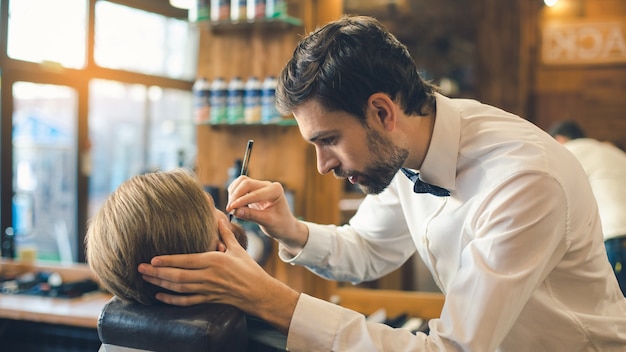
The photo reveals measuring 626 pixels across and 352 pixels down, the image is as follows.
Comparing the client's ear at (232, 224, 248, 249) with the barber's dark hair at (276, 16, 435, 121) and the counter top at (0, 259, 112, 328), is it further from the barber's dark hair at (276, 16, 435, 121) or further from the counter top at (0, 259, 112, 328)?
the counter top at (0, 259, 112, 328)

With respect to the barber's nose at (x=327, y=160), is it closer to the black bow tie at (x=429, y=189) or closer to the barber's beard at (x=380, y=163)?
the barber's beard at (x=380, y=163)

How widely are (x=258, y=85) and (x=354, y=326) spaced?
7.49ft

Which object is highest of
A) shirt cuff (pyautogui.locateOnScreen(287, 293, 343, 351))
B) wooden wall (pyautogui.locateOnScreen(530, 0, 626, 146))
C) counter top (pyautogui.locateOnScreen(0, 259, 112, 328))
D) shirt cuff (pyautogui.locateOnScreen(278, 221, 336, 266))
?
wooden wall (pyautogui.locateOnScreen(530, 0, 626, 146))

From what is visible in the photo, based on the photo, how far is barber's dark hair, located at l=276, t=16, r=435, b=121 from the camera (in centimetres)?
151

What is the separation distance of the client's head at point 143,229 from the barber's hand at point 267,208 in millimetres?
173

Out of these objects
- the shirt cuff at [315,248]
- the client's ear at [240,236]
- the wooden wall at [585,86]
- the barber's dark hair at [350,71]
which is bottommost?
the shirt cuff at [315,248]

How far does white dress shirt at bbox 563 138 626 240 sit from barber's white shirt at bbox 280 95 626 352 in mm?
1548

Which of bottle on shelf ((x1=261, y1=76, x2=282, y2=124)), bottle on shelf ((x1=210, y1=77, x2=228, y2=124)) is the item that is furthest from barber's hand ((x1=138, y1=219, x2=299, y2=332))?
bottle on shelf ((x1=210, y1=77, x2=228, y2=124))

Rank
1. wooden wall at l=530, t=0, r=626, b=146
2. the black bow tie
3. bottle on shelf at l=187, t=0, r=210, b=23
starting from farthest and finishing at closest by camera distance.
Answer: wooden wall at l=530, t=0, r=626, b=146 < bottle on shelf at l=187, t=0, r=210, b=23 < the black bow tie

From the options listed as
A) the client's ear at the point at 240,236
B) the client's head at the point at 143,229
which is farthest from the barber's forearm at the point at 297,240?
the client's head at the point at 143,229

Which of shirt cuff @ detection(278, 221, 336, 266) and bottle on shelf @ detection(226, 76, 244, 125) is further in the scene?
bottle on shelf @ detection(226, 76, 244, 125)

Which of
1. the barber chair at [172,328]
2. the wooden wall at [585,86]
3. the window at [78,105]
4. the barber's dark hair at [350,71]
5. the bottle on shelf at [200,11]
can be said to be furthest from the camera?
the wooden wall at [585,86]

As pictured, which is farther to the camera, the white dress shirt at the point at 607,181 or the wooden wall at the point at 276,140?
the wooden wall at the point at 276,140

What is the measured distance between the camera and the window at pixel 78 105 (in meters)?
4.28
